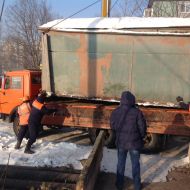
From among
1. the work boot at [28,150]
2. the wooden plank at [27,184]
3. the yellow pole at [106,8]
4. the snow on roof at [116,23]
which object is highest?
the yellow pole at [106,8]

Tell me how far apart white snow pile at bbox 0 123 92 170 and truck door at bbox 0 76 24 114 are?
1881mm

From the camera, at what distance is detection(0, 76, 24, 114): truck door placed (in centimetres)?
1131

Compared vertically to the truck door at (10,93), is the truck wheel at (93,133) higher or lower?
lower

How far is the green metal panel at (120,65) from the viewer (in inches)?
357

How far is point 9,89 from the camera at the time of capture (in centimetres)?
1156

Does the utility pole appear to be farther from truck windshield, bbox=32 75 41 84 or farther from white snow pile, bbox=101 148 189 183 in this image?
white snow pile, bbox=101 148 189 183

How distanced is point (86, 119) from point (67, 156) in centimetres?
147

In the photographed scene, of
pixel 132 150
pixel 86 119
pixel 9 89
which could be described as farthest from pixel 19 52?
pixel 132 150

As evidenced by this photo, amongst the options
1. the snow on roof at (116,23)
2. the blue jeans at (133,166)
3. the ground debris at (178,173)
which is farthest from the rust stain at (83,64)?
the blue jeans at (133,166)

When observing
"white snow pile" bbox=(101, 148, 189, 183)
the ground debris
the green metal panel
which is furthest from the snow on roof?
the ground debris

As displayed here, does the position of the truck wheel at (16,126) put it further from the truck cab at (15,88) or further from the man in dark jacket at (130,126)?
the man in dark jacket at (130,126)

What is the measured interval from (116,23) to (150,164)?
362 cm

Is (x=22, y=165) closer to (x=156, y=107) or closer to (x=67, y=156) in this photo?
(x=67, y=156)

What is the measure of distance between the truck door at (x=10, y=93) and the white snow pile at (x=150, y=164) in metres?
3.54
